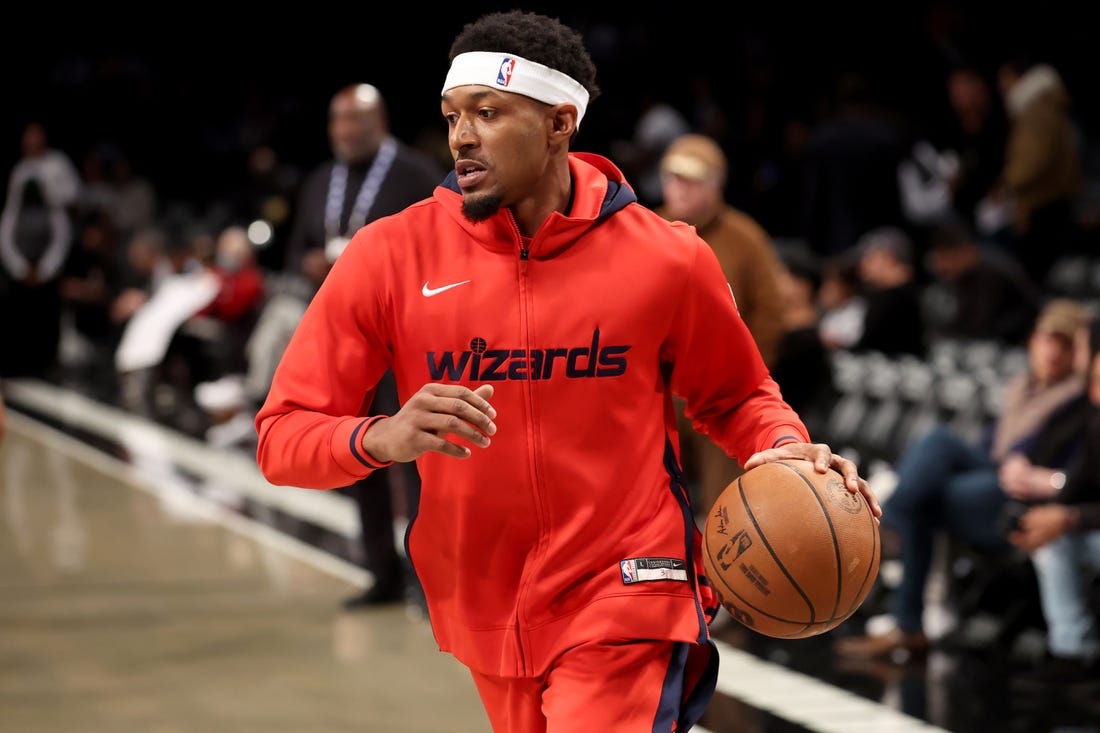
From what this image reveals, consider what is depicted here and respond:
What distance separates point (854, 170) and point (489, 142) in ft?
27.8

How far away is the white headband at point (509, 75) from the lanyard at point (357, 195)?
13.1 feet

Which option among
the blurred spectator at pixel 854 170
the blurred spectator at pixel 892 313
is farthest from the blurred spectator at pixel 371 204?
the blurred spectator at pixel 854 170

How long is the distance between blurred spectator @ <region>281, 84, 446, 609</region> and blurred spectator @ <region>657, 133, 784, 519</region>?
41.8 inches

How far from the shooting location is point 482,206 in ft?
9.60

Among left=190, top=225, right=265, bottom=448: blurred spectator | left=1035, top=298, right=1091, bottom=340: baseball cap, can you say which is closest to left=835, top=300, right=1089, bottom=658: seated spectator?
left=1035, top=298, right=1091, bottom=340: baseball cap

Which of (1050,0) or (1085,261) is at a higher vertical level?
(1050,0)

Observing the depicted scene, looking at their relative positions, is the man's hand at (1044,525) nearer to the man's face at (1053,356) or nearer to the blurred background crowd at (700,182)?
the man's face at (1053,356)

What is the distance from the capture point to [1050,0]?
1250 centimetres

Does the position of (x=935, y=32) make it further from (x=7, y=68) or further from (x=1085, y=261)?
(x=7, y=68)

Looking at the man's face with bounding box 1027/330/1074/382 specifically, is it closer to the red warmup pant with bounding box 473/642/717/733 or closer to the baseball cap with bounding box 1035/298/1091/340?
the baseball cap with bounding box 1035/298/1091/340

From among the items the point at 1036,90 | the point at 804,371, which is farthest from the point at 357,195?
the point at 1036,90

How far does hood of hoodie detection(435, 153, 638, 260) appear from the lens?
2.97 metres

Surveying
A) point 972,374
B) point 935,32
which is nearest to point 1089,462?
point 972,374

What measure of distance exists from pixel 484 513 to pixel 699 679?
513 mm
